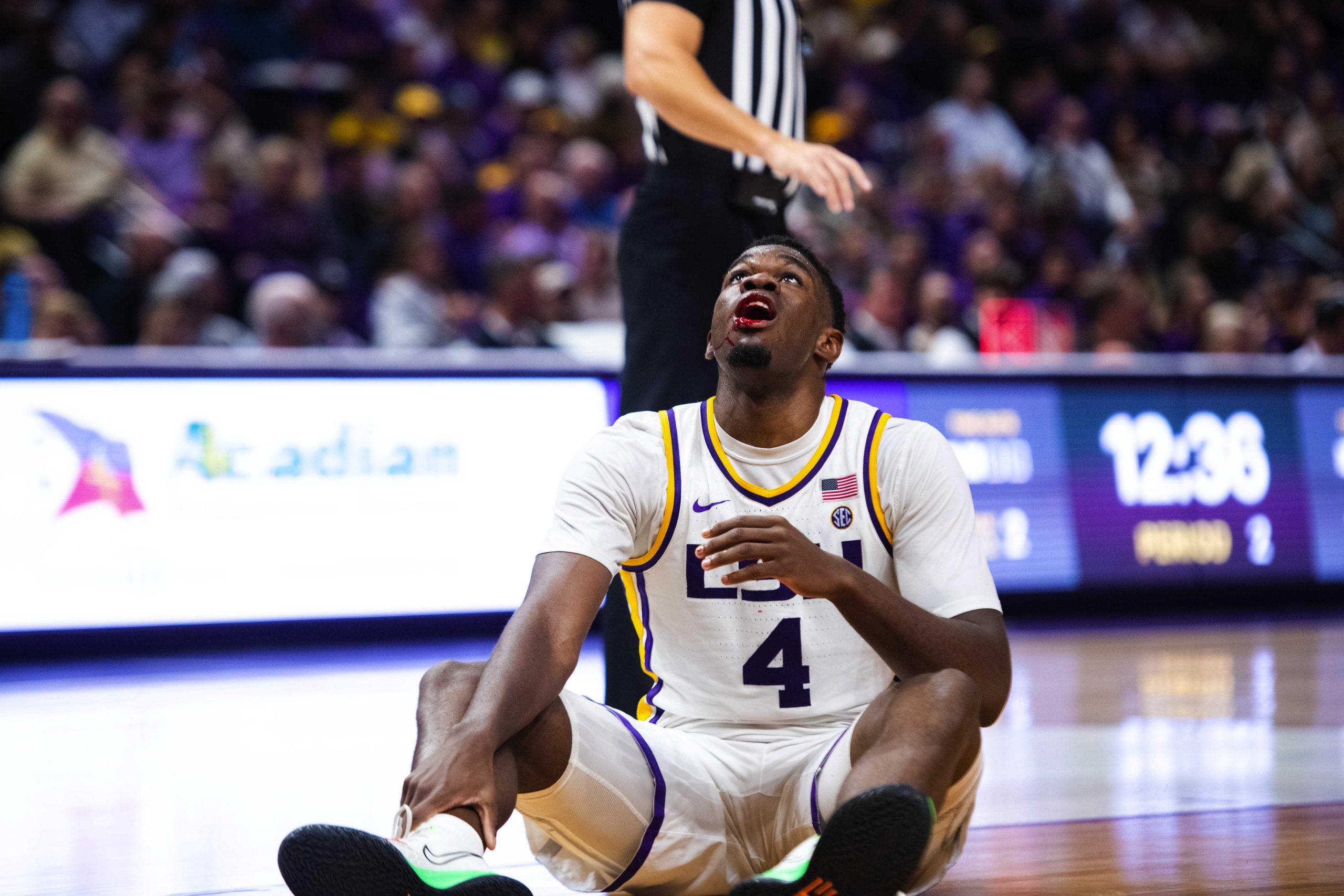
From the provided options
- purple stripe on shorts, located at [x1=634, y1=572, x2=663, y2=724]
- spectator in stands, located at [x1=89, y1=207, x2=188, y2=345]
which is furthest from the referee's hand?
spectator in stands, located at [x1=89, y1=207, x2=188, y2=345]

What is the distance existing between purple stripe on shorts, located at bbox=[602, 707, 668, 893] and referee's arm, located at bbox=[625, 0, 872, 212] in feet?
3.64

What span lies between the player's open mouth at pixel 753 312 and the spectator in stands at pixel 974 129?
9374 millimetres

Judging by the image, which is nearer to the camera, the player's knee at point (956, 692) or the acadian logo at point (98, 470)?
the player's knee at point (956, 692)

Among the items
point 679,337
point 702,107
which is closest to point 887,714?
point 679,337

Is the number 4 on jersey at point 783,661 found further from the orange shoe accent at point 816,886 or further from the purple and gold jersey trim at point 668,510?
the orange shoe accent at point 816,886

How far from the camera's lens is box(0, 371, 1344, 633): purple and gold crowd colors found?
18.1ft

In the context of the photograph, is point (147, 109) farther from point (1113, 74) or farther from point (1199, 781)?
point (1113, 74)

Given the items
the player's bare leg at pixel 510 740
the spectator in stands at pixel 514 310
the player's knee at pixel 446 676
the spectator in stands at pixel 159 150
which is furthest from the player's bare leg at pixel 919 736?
the spectator in stands at pixel 159 150

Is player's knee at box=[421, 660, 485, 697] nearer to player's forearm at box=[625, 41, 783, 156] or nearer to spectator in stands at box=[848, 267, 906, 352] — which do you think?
player's forearm at box=[625, 41, 783, 156]

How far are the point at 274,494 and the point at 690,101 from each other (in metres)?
3.27

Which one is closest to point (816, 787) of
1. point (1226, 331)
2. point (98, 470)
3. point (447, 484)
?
point (447, 484)

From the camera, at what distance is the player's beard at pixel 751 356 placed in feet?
7.99

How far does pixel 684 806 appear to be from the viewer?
2344mm

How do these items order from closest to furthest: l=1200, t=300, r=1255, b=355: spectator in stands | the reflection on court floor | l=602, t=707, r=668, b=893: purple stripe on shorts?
l=602, t=707, r=668, b=893: purple stripe on shorts → the reflection on court floor → l=1200, t=300, r=1255, b=355: spectator in stands
